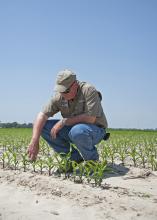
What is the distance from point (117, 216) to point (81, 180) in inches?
50.9

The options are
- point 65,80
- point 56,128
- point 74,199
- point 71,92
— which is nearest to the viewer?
point 74,199

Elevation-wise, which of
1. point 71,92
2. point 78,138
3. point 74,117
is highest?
point 71,92

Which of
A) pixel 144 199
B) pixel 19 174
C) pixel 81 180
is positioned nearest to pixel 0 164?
pixel 19 174

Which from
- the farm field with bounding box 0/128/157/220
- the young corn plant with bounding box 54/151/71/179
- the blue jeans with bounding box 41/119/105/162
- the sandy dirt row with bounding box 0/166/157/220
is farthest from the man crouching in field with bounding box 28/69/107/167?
the sandy dirt row with bounding box 0/166/157/220

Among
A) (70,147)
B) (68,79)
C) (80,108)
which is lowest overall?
(70,147)

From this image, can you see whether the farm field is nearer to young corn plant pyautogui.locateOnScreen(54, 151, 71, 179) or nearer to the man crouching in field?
young corn plant pyautogui.locateOnScreen(54, 151, 71, 179)

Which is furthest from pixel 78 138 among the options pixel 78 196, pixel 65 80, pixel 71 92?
pixel 78 196

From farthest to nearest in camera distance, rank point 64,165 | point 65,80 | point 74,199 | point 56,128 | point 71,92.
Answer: point 56,128, point 71,92, point 65,80, point 64,165, point 74,199

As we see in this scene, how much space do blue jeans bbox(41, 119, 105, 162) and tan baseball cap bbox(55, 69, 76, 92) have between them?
540 mm

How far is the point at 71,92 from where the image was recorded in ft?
16.5

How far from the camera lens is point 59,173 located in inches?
196

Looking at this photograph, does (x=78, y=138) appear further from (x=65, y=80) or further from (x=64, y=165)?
(x=65, y=80)

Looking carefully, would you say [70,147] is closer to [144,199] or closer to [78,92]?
[78,92]

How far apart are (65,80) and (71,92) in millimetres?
201
